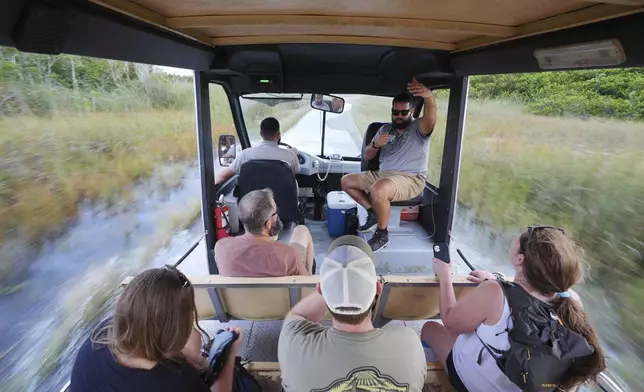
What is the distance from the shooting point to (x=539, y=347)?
132 centimetres

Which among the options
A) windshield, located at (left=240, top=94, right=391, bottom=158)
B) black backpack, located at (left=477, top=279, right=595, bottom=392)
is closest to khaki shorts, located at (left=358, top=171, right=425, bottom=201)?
windshield, located at (left=240, top=94, right=391, bottom=158)

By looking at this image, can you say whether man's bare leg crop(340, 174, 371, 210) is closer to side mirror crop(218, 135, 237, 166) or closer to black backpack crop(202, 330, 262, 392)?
side mirror crop(218, 135, 237, 166)

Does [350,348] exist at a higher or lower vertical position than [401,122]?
lower

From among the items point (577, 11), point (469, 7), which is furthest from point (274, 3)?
point (577, 11)

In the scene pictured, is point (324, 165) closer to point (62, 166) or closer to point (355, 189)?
point (355, 189)

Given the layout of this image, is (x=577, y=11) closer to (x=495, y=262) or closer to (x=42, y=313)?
(x=495, y=262)

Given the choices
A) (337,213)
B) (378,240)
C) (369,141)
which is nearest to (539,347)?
(378,240)

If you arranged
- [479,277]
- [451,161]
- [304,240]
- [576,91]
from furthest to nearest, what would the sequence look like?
1. [451,161]
2. [304,240]
3. [576,91]
4. [479,277]

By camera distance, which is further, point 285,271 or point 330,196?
point 330,196

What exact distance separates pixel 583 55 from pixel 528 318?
1.14 metres

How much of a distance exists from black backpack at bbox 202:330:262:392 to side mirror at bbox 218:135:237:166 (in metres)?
2.50

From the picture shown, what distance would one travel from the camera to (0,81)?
130 centimetres

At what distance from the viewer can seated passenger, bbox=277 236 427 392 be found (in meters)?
1.14

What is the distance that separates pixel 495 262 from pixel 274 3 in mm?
2809
